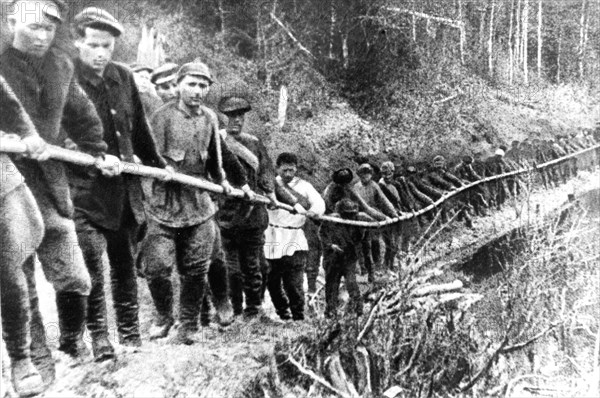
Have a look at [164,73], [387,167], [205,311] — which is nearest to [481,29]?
[387,167]

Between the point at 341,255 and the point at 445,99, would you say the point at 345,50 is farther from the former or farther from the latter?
the point at 341,255

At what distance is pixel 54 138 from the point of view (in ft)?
10.2

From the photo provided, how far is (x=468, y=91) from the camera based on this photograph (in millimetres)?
5152

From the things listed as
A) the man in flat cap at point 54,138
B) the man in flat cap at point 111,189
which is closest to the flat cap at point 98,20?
the man in flat cap at point 111,189

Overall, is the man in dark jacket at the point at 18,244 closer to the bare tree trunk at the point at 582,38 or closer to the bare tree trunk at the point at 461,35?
the bare tree trunk at the point at 461,35

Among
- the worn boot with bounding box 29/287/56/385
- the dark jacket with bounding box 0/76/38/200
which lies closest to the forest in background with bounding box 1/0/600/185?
the dark jacket with bounding box 0/76/38/200

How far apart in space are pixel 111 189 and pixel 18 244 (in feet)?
1.74

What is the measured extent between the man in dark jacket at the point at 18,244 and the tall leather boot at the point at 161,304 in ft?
2.34

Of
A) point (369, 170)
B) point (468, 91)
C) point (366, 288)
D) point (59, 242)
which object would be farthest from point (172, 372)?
point (468, 91)

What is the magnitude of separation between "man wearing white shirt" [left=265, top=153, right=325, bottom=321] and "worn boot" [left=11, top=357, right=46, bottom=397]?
1.68 meters

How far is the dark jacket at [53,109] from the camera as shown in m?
3.04

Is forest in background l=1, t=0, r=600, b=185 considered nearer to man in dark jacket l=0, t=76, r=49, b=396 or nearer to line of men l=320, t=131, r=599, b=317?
line of men l=320, t=131, r=599, b=317

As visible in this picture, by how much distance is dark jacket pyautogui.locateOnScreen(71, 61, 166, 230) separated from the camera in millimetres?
3230

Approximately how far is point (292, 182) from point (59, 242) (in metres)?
1.71
